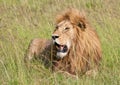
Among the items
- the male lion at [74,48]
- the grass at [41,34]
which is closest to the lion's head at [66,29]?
the male lion at [74,48]

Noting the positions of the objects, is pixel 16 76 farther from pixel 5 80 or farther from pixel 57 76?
pixel 57 76

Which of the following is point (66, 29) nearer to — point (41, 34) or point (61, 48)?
point (61, 48)

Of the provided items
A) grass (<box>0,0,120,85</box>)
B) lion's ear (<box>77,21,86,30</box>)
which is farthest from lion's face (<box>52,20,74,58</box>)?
grass (<box>0,0,120,85</box>)

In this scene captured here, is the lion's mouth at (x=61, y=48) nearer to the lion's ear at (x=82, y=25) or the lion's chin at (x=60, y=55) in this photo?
the lion's chin at (x=60, y=55)

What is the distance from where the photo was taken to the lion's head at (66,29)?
496 cm

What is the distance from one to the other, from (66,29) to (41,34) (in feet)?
5.67

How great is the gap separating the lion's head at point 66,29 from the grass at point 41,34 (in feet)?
0.87

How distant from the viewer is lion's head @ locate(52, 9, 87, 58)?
496cm

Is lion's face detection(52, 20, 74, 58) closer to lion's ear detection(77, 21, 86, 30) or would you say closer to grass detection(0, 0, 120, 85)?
lion's ear detection(77, 21, 86, 30)

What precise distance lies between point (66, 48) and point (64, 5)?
3.68 m

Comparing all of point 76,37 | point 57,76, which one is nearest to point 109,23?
point 76,37

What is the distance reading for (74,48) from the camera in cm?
513

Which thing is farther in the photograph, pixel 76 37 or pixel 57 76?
pixel 76 37

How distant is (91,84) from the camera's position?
426 centimetres
